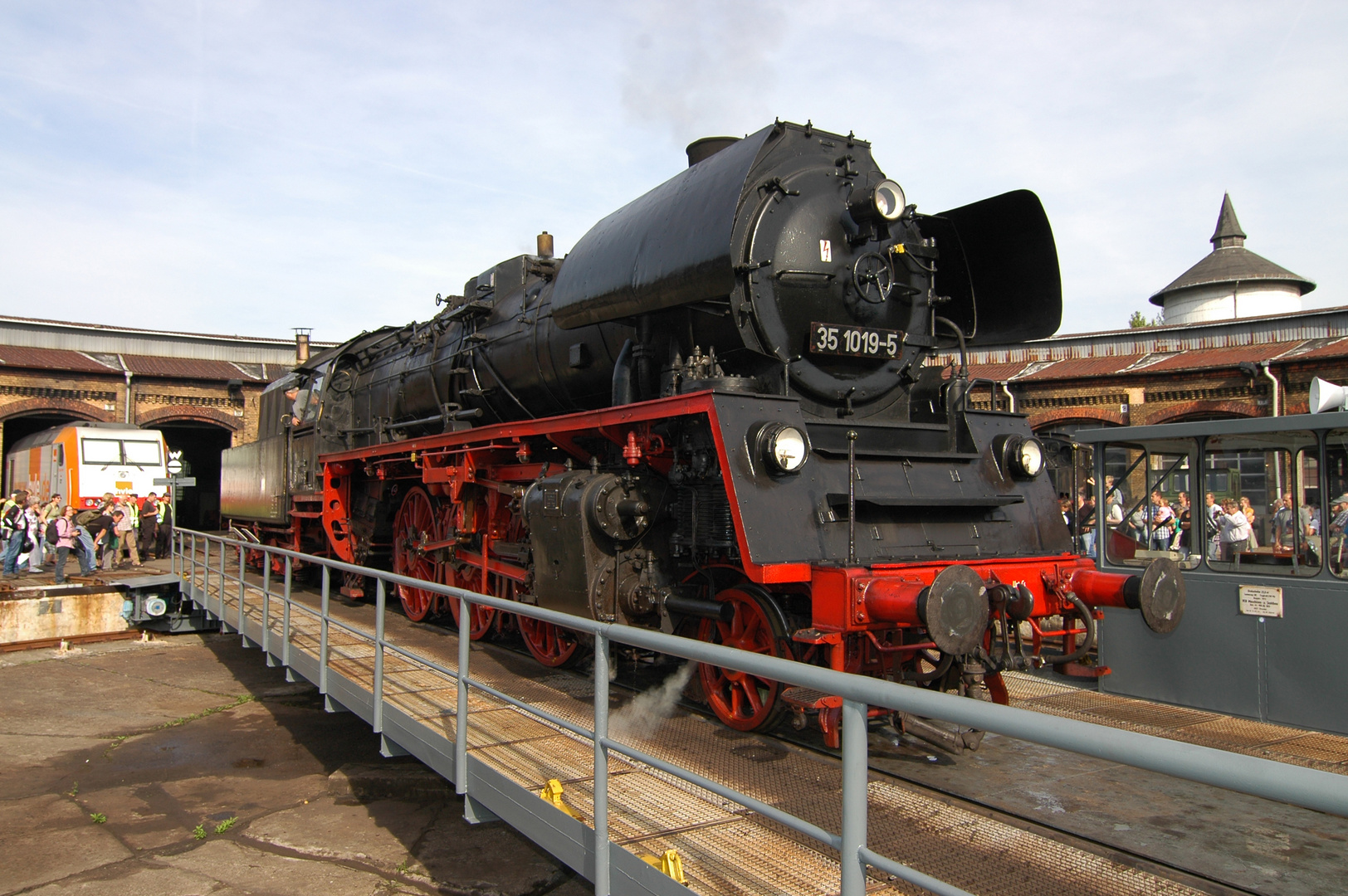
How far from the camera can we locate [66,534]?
13.3 meters

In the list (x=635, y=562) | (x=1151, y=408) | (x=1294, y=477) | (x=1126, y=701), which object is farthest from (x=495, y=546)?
(x=1151, y=408)

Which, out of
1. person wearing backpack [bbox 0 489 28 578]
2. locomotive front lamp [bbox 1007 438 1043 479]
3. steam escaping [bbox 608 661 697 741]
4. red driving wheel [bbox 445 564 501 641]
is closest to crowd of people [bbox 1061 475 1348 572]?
locomotive front lamp [bbox 1007 438 1043 479]

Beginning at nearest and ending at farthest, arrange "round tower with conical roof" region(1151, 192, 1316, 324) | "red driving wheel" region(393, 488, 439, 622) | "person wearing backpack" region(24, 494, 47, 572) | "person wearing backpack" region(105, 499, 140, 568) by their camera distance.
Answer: "red driving wheel" region(393, 488, 439, 622) < "person wearing backpack" region(24, 494, 47, 572) < "person wearing backpack" region(105, 499, 140, 568) < "round tower with conical roof" region(1151, 192, 1316, 324)

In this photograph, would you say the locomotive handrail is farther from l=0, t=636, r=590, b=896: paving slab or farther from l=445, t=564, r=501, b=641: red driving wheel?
l=445, t=564, r=501, b=641: red driving wheel

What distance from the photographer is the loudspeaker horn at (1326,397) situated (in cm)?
661

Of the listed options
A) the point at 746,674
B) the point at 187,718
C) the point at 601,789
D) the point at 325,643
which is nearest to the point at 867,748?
the point at 601,789

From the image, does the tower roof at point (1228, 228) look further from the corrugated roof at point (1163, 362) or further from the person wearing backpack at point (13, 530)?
the person wearing backpack at point (13, 530)

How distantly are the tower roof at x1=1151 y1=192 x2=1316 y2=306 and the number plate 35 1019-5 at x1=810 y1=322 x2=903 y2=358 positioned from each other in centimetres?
3040

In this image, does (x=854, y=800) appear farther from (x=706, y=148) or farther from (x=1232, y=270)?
(x=1232, y=270)

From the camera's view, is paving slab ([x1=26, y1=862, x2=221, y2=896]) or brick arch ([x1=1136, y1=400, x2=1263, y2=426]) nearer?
paving slab ([x1=26, y1=862, x2=221, y2=896])

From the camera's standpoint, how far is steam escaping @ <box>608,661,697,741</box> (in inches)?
135

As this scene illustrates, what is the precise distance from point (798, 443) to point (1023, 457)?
6.01 feet

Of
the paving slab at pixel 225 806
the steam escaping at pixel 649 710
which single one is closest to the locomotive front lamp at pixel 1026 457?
the steam escaping at pixel 649 710

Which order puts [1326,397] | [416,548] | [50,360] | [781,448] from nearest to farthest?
[781,448] < [1326,397] < [416,548] < [50,360]
